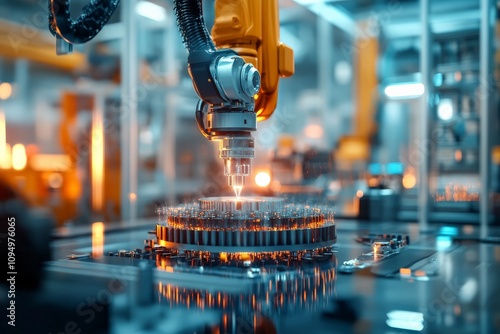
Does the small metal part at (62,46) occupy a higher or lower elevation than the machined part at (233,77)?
higher

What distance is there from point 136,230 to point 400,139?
13.4 ft

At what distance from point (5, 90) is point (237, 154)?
10.9 feet

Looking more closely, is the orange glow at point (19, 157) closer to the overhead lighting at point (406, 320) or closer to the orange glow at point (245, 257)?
the orange glow at point (245, 257)

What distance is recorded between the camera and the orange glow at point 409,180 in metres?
4.77

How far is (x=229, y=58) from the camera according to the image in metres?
1.26

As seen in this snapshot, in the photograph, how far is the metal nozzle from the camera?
1355 millimetres

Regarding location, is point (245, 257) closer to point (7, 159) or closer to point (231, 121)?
point (231, 121)

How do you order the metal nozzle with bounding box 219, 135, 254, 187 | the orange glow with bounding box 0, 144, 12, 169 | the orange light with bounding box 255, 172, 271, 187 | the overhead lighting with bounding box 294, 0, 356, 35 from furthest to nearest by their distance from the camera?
1. the overhead lighting with bounding box 294, 0, 356, 35
2. the orange light with bounding box 255, 172, 271, 187
3. the orange glow with bounding box 0, 144, 12, 169
4. the metal nozzle with bounding box 219, 135, 254, 187

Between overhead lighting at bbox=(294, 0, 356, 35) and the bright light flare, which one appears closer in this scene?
the bright light flare

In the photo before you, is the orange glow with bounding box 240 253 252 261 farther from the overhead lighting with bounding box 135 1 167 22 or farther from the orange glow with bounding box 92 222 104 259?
the overhead lighting with bounding box 135 1 167 22

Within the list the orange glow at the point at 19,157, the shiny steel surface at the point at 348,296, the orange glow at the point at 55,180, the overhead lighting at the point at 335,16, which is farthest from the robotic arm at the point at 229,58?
the overhead lighting at the point at 335,16

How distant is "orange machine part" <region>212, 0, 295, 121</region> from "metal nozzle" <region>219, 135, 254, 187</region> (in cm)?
23

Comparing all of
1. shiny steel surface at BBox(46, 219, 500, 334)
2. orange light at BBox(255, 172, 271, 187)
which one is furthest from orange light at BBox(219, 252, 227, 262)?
orange light at BBox(255, 172, 271, 187)

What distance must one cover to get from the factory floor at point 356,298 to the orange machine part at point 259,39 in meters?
0.54
